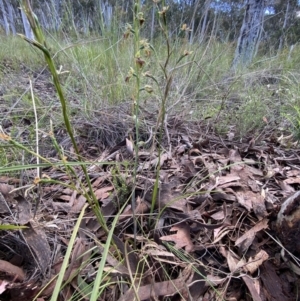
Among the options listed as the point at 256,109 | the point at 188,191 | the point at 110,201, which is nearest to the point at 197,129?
the point at 256,109

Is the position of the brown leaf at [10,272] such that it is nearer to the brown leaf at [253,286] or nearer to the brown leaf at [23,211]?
the brown leaf at [23,211]

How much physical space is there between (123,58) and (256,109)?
0.98m

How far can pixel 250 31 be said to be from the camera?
2629 mm

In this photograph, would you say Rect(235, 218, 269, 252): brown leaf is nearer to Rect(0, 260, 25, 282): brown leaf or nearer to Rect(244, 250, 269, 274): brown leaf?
Rect(244, 250, 269, 274): brown leaf

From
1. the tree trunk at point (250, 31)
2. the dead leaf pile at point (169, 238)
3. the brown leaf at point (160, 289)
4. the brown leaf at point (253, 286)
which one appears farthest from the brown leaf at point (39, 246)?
the tree trunk at point (250, 31)

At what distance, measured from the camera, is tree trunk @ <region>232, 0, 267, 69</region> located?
2.57 m

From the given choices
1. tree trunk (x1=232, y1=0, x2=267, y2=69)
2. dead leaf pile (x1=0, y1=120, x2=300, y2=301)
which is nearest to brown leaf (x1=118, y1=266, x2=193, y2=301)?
dead leaf pile (x1=0, y1=120, x2=300, y2=301)

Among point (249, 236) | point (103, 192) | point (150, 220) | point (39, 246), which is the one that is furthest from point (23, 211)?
point (249, 236)

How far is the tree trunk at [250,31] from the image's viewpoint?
8.43 ft

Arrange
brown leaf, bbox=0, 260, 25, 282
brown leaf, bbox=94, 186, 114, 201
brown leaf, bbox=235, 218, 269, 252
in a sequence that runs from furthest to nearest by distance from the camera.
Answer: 1. brown leaf, bbox=94, 186, 114, 201
2. brown leaf, bbox=235, 218, 269, 252
3. brown leaf, bbox=0, 260, 25, 282

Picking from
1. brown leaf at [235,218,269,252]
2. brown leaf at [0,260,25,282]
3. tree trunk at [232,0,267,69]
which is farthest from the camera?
tree trunk at [232,0,267,69]

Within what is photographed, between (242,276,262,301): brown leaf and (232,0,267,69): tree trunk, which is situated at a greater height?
(232,0,267,69): tree trunk

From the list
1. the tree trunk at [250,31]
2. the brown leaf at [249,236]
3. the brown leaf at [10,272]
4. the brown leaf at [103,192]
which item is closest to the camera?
the brown leaf at [10,272]

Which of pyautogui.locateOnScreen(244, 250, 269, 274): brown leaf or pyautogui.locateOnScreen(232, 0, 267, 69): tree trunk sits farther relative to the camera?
pyautogui.locateOnScreen(232, 0, 267, 69): tree trunk
